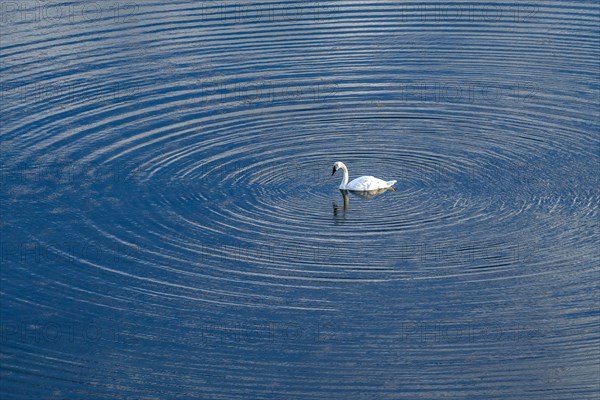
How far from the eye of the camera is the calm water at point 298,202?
26812 millimetres

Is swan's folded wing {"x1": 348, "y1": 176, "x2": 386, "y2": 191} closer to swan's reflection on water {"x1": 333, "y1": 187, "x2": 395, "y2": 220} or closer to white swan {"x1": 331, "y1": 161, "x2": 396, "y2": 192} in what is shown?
white swan {"x1": 331, "y1": 161, "x2": 396, "y2": 192}

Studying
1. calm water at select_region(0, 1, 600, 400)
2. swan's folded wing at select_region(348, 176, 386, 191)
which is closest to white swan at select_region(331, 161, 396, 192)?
swan's folded wing at select_region(348, 176, 386, 191)

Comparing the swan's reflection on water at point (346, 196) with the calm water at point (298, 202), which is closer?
the calm water at point (298, 202)

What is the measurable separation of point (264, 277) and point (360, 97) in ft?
43.4

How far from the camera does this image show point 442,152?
3744 centimetres

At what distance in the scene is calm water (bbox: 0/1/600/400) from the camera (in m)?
26.8

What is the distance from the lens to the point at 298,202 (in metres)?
34.2

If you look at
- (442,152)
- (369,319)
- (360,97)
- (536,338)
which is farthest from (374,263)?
(360,97)

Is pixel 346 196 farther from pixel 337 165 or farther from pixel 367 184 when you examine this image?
pixel 337 165

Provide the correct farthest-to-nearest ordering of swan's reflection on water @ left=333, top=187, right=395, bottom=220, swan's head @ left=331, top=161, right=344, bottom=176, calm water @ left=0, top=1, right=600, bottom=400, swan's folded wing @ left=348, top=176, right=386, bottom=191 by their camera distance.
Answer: swan's head @ left=331, top=161, right=344, bottom=176 → swan's folded wing @ left=348, top=176, right=386, bottom=191 → swan's reflection on water @ left=333, top=187, right=395, bottom=220 → calm water @ left=0, top=1, right=600, bottom=400

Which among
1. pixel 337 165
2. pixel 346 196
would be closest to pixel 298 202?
pixel 346 196

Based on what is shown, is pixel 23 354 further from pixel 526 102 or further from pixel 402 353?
pixel 526 102

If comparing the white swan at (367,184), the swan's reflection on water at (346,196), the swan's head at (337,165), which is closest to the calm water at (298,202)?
the swan's reflection on water at (346,196)

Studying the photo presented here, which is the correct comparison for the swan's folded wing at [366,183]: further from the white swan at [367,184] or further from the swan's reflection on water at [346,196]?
the swan's reflection on water at [346,196]
